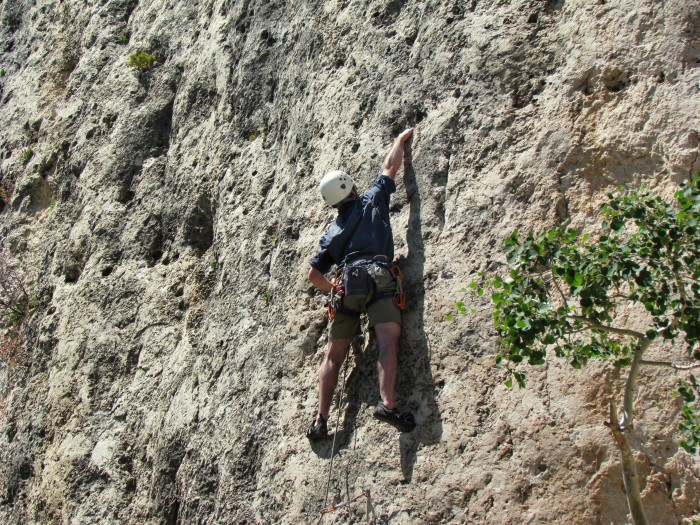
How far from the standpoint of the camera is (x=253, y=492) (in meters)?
6.89

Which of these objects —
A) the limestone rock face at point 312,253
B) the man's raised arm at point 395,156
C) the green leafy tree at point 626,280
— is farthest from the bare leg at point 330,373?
the green leafy tree at point 626,280

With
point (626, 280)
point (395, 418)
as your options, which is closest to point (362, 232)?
point (395, 418)

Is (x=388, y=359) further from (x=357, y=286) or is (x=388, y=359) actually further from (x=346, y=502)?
(x=346, y=502)

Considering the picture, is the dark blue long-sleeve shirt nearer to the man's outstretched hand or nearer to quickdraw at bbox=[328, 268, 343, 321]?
quickdraw at bbox=[328, 268, 343, 321]

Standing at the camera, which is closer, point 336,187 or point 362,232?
point 362,232

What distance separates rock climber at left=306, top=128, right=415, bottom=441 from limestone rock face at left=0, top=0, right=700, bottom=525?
17 centimetres

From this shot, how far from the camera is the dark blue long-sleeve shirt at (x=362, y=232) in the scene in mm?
6387

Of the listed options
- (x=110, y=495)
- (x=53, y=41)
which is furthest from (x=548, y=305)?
(x=53, y=41)

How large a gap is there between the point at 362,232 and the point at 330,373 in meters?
1.11

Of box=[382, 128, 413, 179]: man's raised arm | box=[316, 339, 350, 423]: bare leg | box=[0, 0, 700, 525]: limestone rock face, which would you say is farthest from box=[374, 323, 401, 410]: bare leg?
box=[382, 128, 413, 179]: man's raised arm

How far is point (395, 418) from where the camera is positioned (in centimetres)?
575

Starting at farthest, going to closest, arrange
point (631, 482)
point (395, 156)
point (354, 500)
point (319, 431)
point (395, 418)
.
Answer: point (395, 156) < point (319, 431) < point (354, 500) < point (395, 418) < point (631, 482)

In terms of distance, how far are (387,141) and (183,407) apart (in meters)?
3.30

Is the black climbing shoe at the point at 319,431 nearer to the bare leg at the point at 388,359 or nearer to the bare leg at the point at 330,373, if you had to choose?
the bare leg at the point at 330,373
